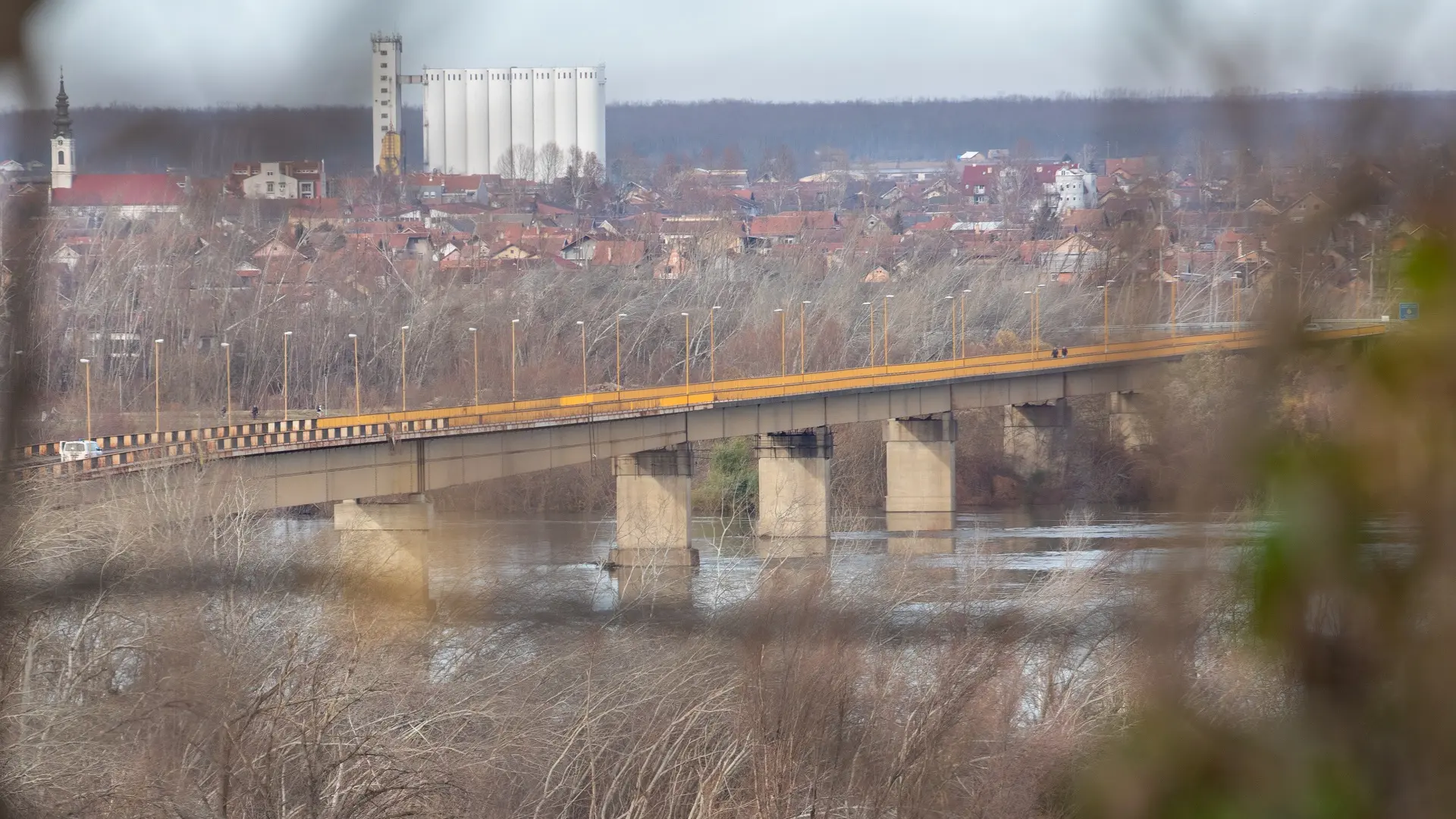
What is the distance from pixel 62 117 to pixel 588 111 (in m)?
0.38

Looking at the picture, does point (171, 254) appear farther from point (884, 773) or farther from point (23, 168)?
point (884, 773)

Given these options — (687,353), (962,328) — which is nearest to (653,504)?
(687,353)

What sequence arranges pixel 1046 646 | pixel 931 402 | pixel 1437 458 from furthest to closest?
pixel 931 402 < pixel 1046 646 < pixel 1437 458

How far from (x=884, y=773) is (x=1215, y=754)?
3.79 meters

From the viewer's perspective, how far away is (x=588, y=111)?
48.3 inches

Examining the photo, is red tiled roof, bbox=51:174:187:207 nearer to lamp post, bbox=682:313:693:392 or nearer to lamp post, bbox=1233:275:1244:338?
lamp post, bbox=1233:275:1244:338

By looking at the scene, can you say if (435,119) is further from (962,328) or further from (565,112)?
(962,328)

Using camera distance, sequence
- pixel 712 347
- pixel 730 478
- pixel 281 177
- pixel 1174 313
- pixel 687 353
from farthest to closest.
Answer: pixel 687 353 → pixel 730 478 → pixel 712 347 → pixel 281 177 → pixel 1174 313

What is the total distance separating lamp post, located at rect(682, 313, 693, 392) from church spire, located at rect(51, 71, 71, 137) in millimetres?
30675

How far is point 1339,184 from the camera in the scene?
67 centimetres

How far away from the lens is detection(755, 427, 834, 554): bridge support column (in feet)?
76.5

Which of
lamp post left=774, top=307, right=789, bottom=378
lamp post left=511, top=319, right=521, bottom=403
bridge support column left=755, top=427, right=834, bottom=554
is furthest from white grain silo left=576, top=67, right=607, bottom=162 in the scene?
lamp post left=774, top=307, right=789, bottom=378

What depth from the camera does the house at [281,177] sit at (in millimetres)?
1034

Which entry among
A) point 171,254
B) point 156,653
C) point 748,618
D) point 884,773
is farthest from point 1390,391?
point 884,773
